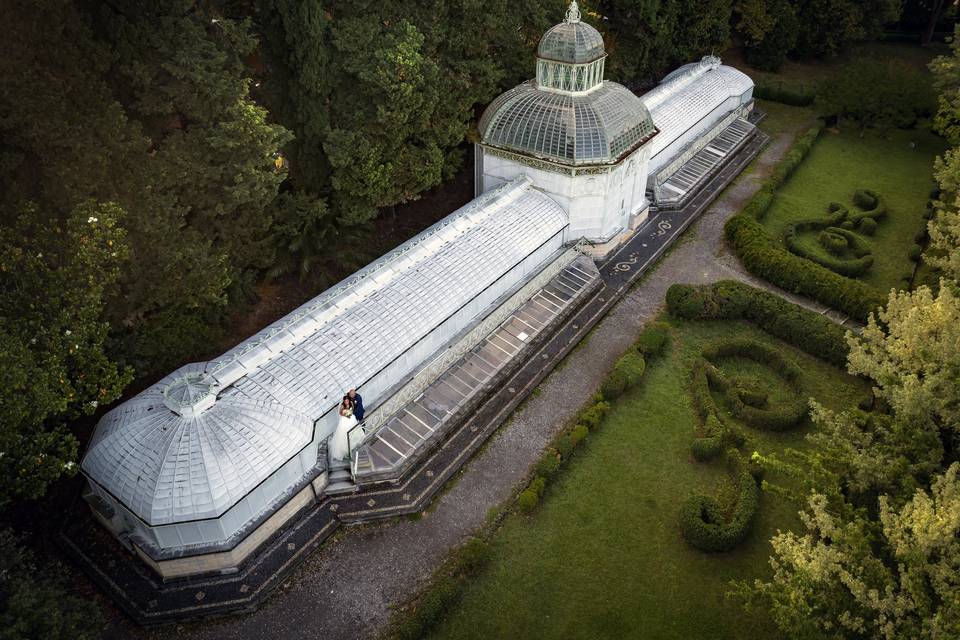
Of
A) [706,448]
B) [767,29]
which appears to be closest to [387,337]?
[706,448]

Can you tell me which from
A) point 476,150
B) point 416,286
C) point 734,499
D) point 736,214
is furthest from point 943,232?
point 416,286

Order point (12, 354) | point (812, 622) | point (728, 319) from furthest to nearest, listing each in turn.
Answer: point (728, 319)
point (12, 354)
point (812, 622)

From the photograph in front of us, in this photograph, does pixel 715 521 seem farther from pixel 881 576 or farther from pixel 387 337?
pixel 387 337

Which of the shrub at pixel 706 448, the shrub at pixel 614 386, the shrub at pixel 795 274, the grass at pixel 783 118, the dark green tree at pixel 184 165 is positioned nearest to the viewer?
the dark green tree at pixel 184 165

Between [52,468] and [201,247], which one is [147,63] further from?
[52,468]

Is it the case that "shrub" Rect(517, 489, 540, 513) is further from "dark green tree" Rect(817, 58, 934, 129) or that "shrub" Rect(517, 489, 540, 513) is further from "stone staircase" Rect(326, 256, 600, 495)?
"dark green tree" Rect(817, 58, 934, 129)

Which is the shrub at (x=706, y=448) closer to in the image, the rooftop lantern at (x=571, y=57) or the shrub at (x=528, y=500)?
the shrub at (x=528, y=500)

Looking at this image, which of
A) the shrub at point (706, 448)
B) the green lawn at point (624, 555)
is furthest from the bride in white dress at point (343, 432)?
the shrub at point (706, 448)
